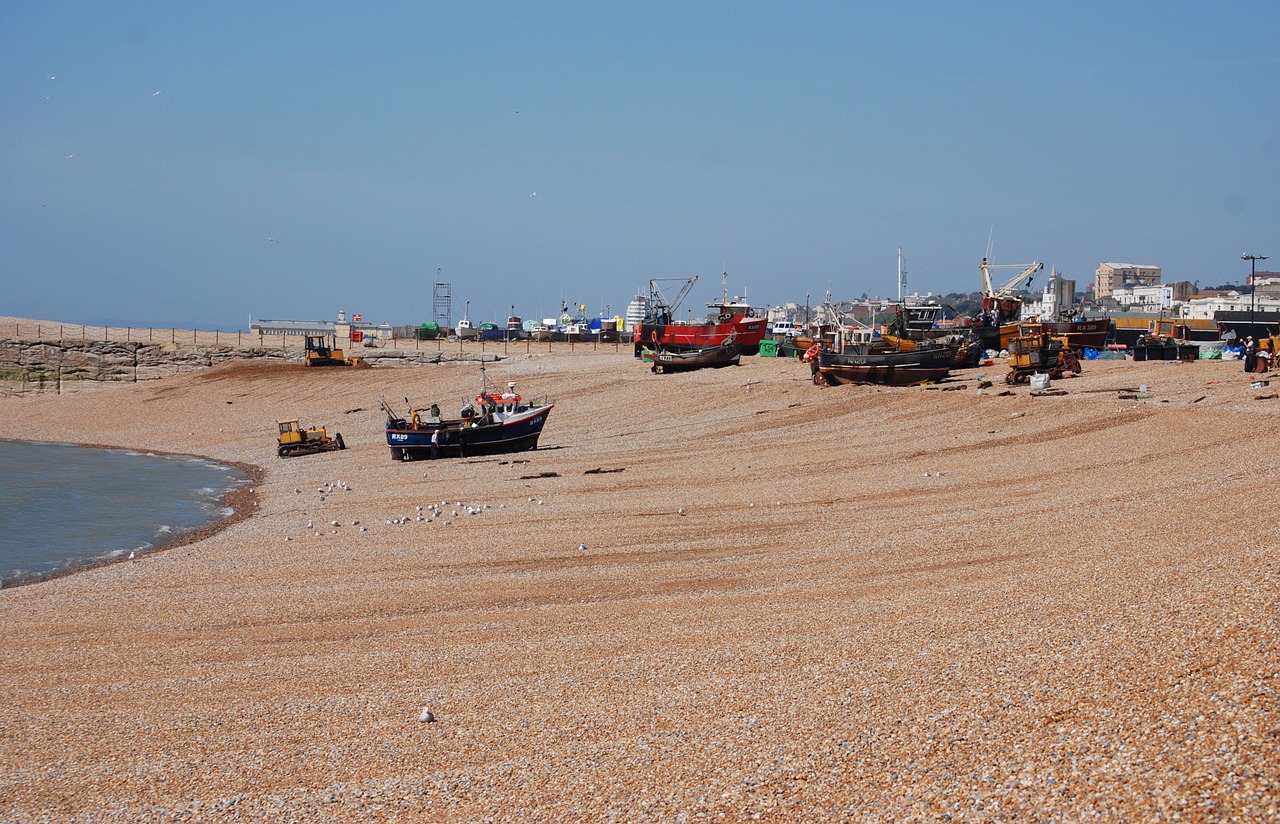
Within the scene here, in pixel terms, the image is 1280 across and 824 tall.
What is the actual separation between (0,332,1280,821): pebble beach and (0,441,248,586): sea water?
1514mm

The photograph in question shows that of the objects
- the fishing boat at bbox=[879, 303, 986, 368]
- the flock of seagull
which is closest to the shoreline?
the flock of seagull

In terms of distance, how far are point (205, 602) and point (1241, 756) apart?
11.3 metres

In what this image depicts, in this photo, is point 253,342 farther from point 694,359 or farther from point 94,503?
point 94,503

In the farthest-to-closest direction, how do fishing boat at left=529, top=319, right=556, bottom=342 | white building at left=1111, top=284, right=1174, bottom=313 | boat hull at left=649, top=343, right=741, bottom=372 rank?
white building at left=1111, top=284, right=1174, bottom=313 < fishing boat at left=529, top=319, right=556, bottom=342 < boat hull at left=649, top=343, right=741, bottom=372

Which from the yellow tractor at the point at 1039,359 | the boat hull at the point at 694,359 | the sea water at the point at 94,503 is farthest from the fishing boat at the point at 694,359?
the sea water at the point at 94,503

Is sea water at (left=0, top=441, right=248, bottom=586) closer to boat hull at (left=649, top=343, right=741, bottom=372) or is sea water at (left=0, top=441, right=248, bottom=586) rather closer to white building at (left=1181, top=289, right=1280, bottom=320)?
boat hull at (left=649, top=343, right=741, bottom=372)

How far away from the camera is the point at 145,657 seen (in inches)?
439

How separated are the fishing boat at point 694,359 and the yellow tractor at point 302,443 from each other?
17160mm

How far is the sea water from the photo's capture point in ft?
64.9

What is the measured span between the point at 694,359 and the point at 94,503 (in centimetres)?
2744

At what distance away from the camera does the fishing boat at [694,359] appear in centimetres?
4900

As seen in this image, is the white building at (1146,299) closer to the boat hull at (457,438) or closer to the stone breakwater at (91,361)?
the stone breakwater at (91,361)

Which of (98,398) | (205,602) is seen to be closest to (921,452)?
(205,602)

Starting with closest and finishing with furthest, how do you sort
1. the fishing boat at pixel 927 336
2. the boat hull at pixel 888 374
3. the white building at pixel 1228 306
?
the boat hull at pixel 888 374
the fishing boat at pixel 927 336
the white building at pixel 1228 306
